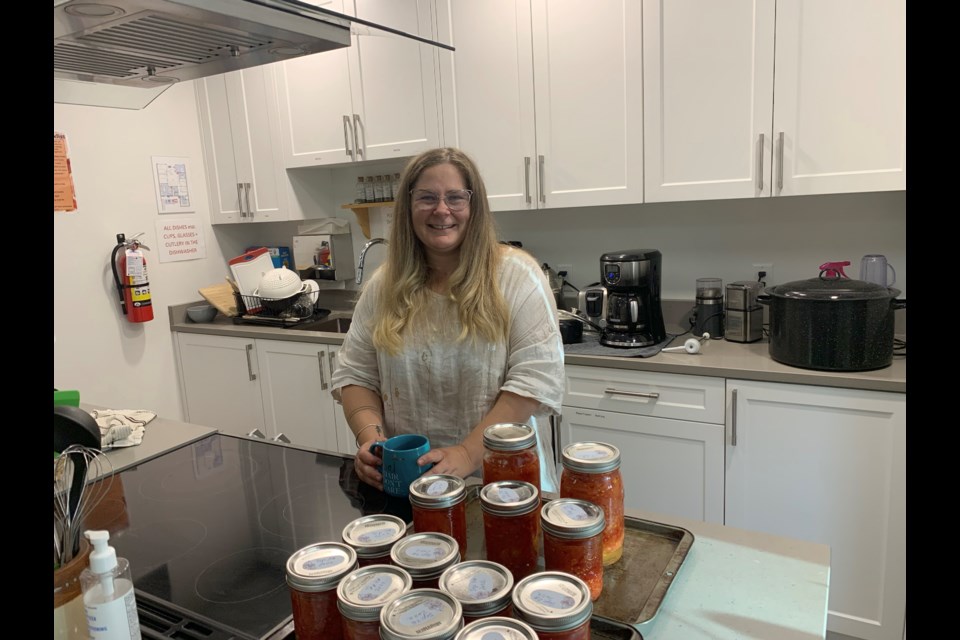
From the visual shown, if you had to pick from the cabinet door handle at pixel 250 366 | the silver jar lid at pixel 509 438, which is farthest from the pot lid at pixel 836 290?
the cabinet door handle at pixel 250 366

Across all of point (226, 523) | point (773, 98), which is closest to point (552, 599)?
point (226, 523)

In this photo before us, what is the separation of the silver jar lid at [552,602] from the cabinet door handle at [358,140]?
2544 millimetres

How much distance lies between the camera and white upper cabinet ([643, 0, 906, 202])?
192 centimetres

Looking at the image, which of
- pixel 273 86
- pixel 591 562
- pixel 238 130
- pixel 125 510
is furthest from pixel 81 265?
pixel 591 562

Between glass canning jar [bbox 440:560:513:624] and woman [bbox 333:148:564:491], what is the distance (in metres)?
0.59

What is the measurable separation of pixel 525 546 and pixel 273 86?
2925mm

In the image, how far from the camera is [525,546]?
83cm

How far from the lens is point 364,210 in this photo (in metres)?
3.30

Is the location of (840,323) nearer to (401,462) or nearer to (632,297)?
(632,297)

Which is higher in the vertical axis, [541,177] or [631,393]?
[541,177]

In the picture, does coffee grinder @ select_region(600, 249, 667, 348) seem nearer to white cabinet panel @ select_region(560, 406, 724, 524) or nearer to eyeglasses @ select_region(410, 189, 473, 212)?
white cabinet panel @ select_region(560, 406, 724, 524)

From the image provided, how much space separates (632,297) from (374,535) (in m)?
1.62

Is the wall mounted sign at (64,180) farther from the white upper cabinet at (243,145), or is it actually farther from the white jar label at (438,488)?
the white jar label at (438,488)

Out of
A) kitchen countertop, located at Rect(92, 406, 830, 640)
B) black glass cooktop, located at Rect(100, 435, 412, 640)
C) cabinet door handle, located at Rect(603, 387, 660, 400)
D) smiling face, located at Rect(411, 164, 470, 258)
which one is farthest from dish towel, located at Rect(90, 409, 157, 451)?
cabinet door handle, located at Rect(603, 387, 660, 400)
